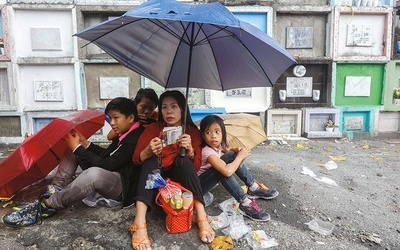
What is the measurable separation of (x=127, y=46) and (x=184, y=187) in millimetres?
1312

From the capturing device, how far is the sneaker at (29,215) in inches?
80.7

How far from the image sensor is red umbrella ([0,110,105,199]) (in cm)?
208

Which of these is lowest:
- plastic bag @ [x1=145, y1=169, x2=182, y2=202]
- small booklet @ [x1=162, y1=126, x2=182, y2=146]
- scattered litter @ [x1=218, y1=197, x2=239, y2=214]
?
scattered litter @ [x1=218, y1=197, x2=239, y2=214]

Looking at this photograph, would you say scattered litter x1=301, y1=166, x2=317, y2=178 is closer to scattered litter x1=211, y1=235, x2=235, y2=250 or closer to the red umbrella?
scattered litter x1=211, y1=235, x2=235, y2=250

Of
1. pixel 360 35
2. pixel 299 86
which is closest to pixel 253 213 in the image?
pixel 299 86

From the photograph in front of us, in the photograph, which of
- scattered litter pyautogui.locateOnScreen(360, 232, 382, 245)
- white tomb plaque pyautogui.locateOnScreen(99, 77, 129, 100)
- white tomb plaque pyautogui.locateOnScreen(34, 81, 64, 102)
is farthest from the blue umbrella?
white tomb plaque pyautogui.locateOnScreen(34, 81, 64, 102)

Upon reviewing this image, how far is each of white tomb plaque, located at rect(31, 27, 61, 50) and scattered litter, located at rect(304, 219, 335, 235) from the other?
18.8 ft

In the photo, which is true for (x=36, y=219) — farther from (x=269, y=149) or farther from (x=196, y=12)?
(x=269, y=149)

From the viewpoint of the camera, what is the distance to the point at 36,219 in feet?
6.92

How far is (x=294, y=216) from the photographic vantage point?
252 cm

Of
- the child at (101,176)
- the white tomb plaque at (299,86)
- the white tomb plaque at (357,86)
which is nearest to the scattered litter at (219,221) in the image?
the child at (101,176)

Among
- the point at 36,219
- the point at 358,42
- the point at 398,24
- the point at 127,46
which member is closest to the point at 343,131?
the point at 358,42

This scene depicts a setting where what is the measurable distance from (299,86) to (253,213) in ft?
15.6

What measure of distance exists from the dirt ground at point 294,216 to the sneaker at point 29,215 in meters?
0.05
